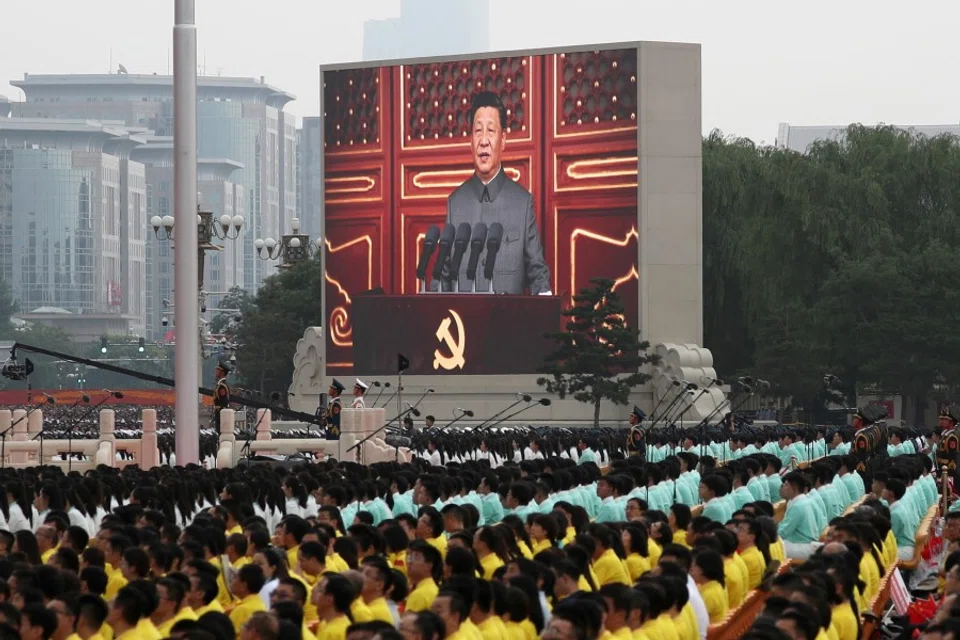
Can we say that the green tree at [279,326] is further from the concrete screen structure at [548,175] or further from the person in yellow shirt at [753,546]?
the person in yellow shirt at [753,546]

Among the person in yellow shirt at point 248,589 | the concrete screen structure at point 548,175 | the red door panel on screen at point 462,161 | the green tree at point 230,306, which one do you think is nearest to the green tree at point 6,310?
the green tree at point 230,306

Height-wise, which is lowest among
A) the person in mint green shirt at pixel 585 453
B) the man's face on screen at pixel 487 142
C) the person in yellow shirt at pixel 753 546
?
the person in mint green shirt at pixel 585 453

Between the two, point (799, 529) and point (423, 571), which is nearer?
point (423, 571)

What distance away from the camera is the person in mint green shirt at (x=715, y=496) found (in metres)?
20.4

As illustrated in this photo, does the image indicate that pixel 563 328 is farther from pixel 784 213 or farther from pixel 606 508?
pixel 606 508

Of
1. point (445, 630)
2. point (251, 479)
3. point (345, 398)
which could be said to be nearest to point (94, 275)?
point (345, 398)

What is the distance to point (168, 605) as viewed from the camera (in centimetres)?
1227

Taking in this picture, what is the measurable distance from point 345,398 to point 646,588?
48090 mm

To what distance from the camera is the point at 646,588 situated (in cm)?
1209

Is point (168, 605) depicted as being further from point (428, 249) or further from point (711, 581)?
point (428, 249)

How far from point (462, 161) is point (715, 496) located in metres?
38.2

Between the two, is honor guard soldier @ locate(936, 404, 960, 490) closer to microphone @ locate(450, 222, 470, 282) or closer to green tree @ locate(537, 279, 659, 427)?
green tree @ locate(537, 279, 659, 427)

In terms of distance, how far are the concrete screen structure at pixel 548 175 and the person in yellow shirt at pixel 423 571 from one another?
4274 cm

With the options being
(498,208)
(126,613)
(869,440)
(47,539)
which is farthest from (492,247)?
(126,613)
